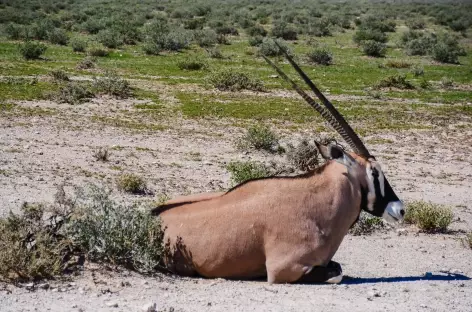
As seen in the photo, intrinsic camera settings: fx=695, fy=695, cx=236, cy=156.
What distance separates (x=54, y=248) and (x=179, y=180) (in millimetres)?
6068

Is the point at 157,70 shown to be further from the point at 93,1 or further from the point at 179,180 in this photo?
the point at 93,1

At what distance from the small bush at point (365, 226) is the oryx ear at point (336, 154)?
9.75 ft

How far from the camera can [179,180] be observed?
12.7m

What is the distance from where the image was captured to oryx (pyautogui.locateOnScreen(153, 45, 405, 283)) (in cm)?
678

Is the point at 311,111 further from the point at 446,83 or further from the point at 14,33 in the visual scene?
the point at 14,33

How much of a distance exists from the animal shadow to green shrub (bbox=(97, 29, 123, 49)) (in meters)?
30.5

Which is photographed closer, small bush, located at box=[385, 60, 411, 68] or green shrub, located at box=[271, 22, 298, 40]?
small bush, located at box=[385, 60, 411, 68]

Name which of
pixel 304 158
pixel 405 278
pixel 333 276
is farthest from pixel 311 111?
pixel 333 276

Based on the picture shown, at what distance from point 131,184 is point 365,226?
3.96 metres

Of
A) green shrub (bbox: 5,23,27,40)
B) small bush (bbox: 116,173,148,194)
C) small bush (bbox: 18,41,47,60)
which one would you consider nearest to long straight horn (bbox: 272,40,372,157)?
small bush (bbox: 116,173,148,194)

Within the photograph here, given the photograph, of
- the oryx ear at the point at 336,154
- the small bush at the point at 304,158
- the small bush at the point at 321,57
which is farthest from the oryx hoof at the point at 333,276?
the small bush at the point at 321,57

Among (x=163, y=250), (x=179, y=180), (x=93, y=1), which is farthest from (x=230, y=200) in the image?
(x=93, y=1)

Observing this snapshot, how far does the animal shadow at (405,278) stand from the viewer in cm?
738

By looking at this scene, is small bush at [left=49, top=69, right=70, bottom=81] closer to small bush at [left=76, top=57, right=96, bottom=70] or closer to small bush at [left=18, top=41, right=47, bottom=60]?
small bush at [left=76, top=57, right=96, bottom=70]
